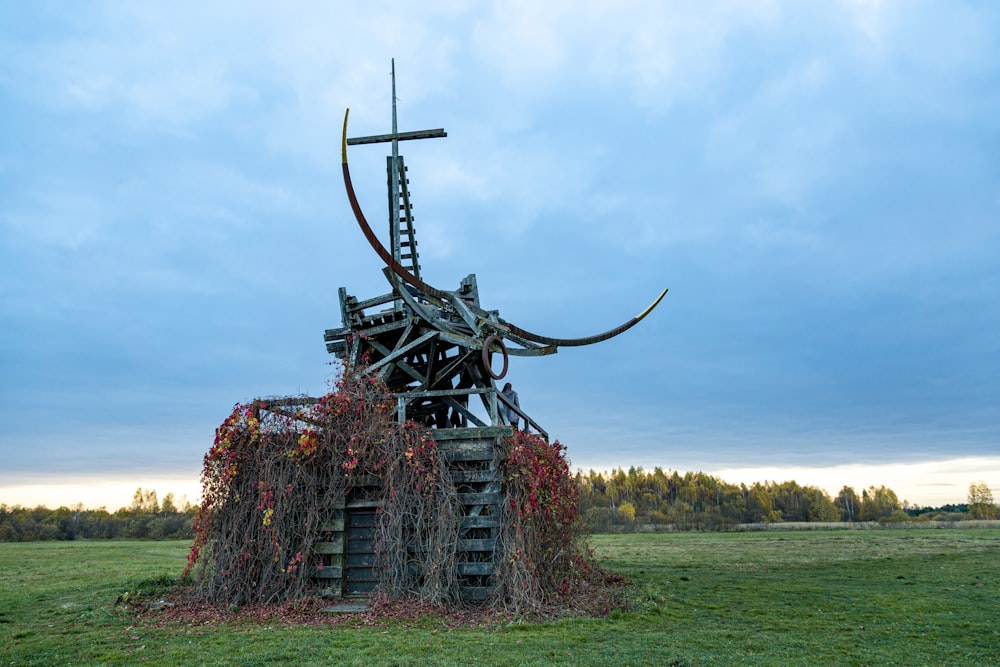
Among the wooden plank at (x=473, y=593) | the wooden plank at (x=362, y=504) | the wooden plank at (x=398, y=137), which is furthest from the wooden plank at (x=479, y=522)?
the wooden plank at (x=398, y=137)

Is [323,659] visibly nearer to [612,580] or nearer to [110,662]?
[110,662]

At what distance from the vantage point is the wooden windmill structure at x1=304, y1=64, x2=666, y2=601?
34.5ft

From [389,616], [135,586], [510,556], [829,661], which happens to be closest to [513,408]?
[510,556]

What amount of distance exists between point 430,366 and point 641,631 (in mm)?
6547

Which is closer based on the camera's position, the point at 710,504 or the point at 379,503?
the point at 379,503

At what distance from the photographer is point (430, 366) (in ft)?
43.5

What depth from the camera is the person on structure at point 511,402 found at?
12906 mm

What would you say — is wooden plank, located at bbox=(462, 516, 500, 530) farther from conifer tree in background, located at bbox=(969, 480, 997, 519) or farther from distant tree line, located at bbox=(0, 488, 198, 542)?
conifer tree in background, located at bbox=(969, 480, 997, 519)

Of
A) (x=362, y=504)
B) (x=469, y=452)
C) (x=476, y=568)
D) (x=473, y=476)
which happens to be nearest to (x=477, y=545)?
(x=476, y=568)

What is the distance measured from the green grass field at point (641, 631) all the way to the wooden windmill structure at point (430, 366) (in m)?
1.63

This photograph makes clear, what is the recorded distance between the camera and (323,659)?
7172 mm

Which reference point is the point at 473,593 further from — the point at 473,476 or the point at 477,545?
the point at 473,476

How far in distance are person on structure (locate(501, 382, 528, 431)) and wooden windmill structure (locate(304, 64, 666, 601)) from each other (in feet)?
0.20

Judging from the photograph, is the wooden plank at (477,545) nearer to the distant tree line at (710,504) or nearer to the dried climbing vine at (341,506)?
the dried climbing vine at (341,506)
